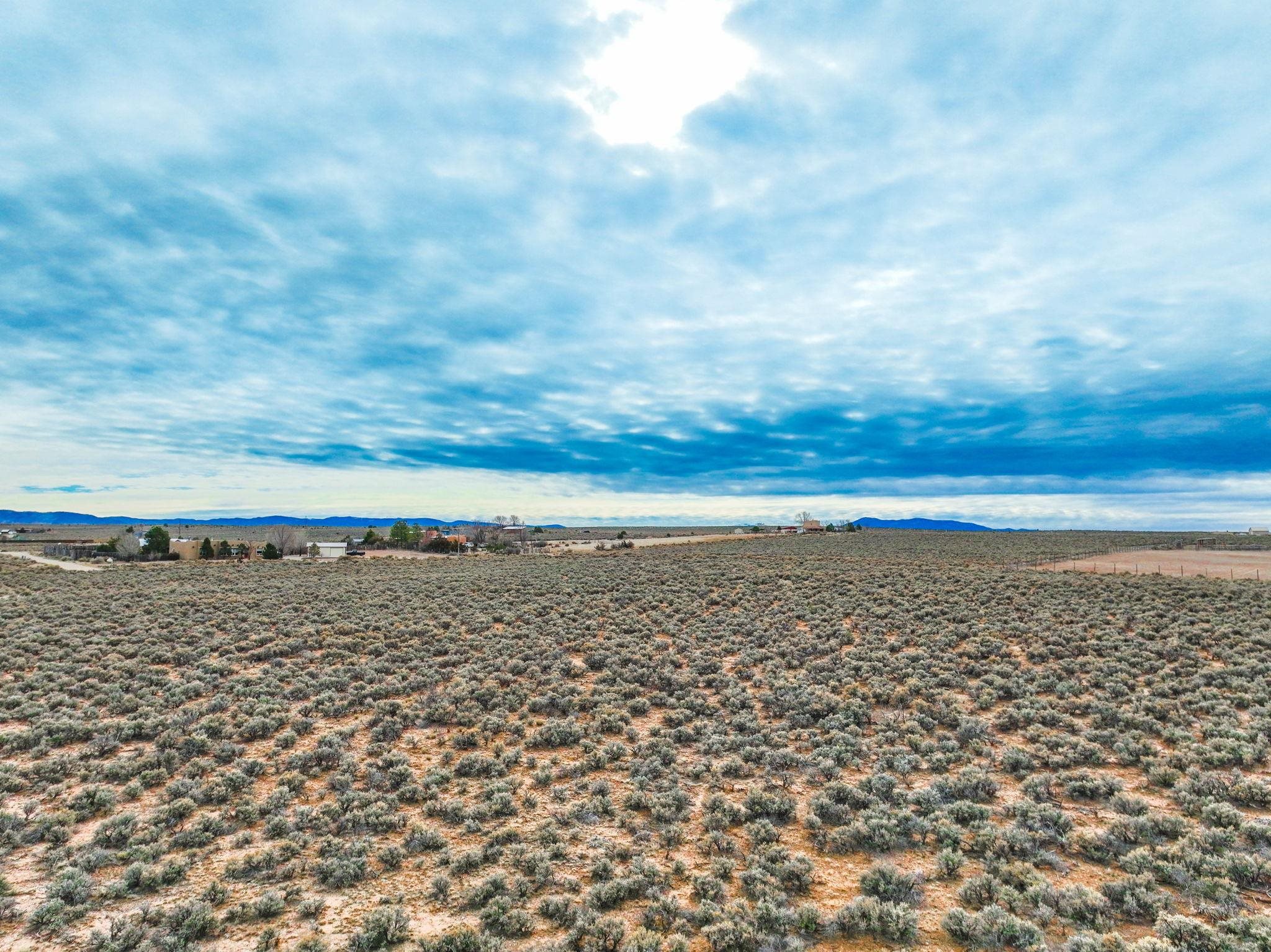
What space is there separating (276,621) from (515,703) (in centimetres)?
1272

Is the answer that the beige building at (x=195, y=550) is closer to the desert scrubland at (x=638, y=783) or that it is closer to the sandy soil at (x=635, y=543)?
the sandy soil at (x=635, y=543)

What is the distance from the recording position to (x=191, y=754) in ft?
35.2

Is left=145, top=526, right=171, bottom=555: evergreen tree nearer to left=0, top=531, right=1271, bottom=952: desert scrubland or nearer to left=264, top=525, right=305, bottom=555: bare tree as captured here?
left=264, top=525, right=305, bottom=555: bare tree

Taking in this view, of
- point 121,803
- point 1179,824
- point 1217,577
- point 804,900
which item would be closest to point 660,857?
point 804,900

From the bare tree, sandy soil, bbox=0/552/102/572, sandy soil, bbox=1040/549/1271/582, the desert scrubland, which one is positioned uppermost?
the bare tree

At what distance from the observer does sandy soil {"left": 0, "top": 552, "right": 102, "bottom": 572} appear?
4625cm

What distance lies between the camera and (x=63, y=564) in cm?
5581

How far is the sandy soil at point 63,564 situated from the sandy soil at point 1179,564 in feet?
229

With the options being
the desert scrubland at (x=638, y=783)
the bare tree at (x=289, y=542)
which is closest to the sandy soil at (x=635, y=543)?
the bare tree at (x=289, y=542)

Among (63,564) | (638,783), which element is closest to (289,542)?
(63,564)

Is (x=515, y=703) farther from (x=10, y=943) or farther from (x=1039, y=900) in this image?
(x=1039, y=900)

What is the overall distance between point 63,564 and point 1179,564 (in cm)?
9557

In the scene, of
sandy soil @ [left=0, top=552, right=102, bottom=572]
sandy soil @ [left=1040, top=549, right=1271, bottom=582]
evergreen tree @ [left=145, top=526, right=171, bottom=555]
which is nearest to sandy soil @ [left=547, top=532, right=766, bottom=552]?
sandy soil @ [left=1040, top=549, right=1271, bottom=582]

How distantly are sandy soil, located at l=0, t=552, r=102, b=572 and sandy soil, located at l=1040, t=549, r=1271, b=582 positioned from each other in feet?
229
